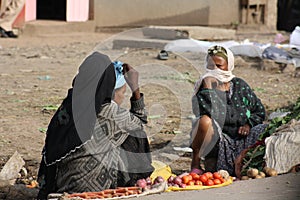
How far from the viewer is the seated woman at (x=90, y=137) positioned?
4.29 metres

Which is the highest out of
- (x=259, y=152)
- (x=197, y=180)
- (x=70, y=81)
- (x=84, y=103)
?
(x=84, y=103)

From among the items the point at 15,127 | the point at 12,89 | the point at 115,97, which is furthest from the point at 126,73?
the point at 12,89

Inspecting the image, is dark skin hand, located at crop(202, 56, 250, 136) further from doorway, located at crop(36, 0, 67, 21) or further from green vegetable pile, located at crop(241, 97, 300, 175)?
doorway, located at crop(36, 0, 67, 21)

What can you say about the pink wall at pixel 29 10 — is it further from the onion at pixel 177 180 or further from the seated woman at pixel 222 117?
the onion at pixel 177 180

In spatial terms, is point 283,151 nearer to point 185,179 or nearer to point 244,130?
point 185,179

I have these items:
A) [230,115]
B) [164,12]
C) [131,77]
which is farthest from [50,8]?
[131,77]

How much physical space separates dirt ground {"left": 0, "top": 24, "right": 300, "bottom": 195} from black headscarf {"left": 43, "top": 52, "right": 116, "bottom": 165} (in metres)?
1.41

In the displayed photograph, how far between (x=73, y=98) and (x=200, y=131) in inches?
46.8

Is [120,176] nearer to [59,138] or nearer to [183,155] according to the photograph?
[59,138]

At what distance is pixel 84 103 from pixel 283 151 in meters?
1.28

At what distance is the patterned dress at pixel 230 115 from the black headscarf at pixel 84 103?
107cm

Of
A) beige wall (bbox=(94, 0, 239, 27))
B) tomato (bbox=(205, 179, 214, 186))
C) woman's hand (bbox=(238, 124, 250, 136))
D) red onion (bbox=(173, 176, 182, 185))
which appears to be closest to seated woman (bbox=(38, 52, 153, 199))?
red onion (bbox=(173, 176, 182, 185))

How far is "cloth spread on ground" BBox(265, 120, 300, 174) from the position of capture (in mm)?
4477

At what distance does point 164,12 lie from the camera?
49.7 feet
